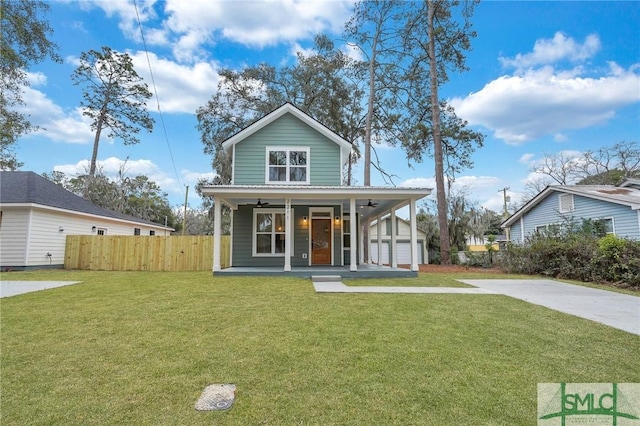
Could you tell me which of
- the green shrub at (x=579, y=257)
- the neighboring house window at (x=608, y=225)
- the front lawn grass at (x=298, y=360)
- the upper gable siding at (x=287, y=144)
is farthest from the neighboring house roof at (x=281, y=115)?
the neighboring house window at (x=608, y=225)

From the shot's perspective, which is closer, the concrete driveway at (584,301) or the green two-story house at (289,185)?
the concrete driveway at (584,301)

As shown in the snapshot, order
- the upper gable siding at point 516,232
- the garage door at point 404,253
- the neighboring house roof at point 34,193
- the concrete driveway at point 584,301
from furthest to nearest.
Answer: the garage door at point 404,253, the upper gable siding at point 516,232, the neighboring house roof at point 34,193, the concrete driveway at point 584,301

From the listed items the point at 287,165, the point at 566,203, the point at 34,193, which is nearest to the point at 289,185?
the point at 287,165

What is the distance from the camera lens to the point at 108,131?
69.2 feet

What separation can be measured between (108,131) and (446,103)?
72.5ft

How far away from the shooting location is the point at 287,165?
476 inches

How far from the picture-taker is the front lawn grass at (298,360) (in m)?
2.26

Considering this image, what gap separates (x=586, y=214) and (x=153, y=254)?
1990cm

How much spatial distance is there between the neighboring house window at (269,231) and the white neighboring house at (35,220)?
9.17m

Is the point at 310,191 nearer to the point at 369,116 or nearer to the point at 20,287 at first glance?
the point at 20,287

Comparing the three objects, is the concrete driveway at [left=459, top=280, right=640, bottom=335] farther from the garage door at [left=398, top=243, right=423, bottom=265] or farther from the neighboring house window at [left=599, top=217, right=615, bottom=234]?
the garage door at [left=398, top=243, right=423, bottom=265]

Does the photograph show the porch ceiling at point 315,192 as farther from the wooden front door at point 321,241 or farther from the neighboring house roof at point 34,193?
the neighboring house roof at point 34,193

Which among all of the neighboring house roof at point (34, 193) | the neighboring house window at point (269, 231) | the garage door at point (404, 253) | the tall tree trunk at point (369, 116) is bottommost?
the garage door at point (404, 253)

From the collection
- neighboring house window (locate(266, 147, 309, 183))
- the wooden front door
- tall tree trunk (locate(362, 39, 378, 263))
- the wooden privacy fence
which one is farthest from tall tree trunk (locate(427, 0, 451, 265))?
the wooden privacy fence
